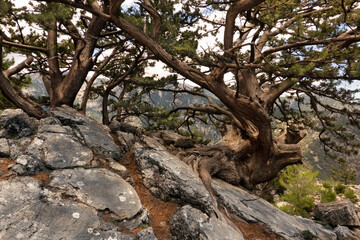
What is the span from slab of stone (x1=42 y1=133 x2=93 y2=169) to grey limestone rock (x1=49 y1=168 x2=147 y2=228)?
0.31 m

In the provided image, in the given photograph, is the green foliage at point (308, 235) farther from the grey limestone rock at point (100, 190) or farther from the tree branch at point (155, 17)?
the tree branch at point (155, 17)

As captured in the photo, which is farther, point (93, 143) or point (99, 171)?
point (93, 143)

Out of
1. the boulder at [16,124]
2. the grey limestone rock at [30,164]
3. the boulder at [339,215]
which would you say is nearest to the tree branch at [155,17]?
the grey limestone rock at [30,164]

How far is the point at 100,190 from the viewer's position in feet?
15.6

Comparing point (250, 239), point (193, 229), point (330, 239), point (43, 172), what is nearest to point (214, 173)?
point (250, 239)

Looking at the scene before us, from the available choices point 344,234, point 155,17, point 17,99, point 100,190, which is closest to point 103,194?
point 100,190

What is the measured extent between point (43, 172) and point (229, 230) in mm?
4923

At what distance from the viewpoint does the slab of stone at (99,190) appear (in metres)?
4.45

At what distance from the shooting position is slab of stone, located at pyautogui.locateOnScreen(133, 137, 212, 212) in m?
5.33

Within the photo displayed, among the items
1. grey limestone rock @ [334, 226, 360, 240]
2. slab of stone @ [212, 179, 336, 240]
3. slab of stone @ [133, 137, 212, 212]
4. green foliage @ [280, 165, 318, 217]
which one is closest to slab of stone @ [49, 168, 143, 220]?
slab of stone @ [133, 137, 212, 212]

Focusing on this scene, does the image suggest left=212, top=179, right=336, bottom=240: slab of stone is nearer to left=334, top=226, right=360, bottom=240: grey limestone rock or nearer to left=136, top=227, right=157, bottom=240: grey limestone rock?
left=334, top=226, right=360, bottom=240: grey limestone rock

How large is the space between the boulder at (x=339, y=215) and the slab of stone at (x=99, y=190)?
8.98m

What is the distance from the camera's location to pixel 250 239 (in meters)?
5.40

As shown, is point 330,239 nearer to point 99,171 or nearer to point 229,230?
point 229,230
